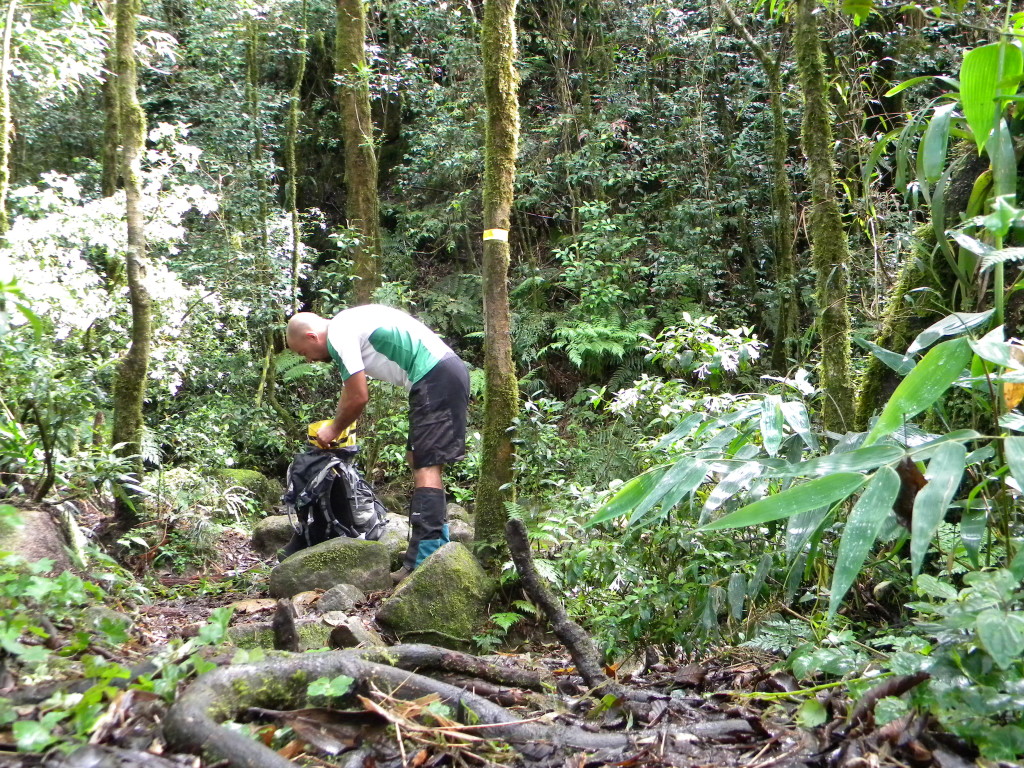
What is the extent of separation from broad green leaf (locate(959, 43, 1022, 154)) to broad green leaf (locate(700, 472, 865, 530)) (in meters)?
0.89

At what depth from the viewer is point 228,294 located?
1115cm

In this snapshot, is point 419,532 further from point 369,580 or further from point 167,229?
point 167,229

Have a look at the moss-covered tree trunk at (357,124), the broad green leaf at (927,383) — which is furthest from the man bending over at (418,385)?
the moss-covered tree trunk at (357,124)

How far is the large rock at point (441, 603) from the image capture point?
4406 mm

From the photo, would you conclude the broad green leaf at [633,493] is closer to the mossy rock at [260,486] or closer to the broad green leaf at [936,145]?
the broad green leaf at [936,145]

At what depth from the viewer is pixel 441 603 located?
4539 mm

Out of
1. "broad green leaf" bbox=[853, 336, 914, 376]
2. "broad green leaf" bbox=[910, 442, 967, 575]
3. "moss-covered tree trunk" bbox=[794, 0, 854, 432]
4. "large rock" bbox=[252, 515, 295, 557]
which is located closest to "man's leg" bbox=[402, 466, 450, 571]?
"large rock" bbox=[252, 515, 295, 557]

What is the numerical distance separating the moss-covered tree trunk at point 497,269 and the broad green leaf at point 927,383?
3.62 meters

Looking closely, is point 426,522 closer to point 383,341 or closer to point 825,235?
point 383,341

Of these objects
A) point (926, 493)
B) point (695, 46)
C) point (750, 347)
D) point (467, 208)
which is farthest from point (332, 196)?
point (926, 493)

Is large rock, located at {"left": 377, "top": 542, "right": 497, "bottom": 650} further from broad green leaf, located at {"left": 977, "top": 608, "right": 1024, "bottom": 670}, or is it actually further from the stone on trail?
broad green leaf, located at {"left": 977, "top": 608, "right": 1024, "bottom": 670}

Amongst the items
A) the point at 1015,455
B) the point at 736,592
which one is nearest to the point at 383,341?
the point at 736,592

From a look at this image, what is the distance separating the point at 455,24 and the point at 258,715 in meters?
13.7

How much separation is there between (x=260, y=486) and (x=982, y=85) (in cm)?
902
